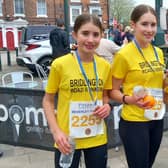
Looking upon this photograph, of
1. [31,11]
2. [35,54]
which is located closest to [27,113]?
[35,54]

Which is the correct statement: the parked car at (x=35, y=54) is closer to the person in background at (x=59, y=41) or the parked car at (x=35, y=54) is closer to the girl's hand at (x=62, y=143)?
A: the person in background at (x=59, y=41)

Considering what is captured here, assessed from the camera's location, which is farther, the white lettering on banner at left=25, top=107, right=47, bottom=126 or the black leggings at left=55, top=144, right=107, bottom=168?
the white lettering on banner at left=25, top=107, right=47, bottom=126

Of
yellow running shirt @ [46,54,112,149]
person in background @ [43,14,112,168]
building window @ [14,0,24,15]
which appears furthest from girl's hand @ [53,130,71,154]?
→ building window @ [14,0,24,15]

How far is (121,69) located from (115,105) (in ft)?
5.48

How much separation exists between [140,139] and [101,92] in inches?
17.6

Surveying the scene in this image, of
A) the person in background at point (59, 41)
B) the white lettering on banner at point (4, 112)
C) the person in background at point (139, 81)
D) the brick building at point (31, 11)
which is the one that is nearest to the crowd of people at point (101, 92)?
the person in background at point (139, 81)

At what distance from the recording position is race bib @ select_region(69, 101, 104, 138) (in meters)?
2.20

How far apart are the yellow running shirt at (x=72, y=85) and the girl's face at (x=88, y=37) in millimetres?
101

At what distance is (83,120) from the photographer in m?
2.23

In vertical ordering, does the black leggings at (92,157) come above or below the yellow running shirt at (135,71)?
below

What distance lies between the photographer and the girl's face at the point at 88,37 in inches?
83.4

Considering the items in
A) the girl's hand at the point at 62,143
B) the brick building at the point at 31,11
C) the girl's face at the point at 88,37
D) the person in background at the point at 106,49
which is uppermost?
the brick building at the point at 31,11

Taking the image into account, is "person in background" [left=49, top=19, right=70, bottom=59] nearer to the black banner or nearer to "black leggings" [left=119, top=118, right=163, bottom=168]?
the black banner

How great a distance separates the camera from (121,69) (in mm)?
2373
